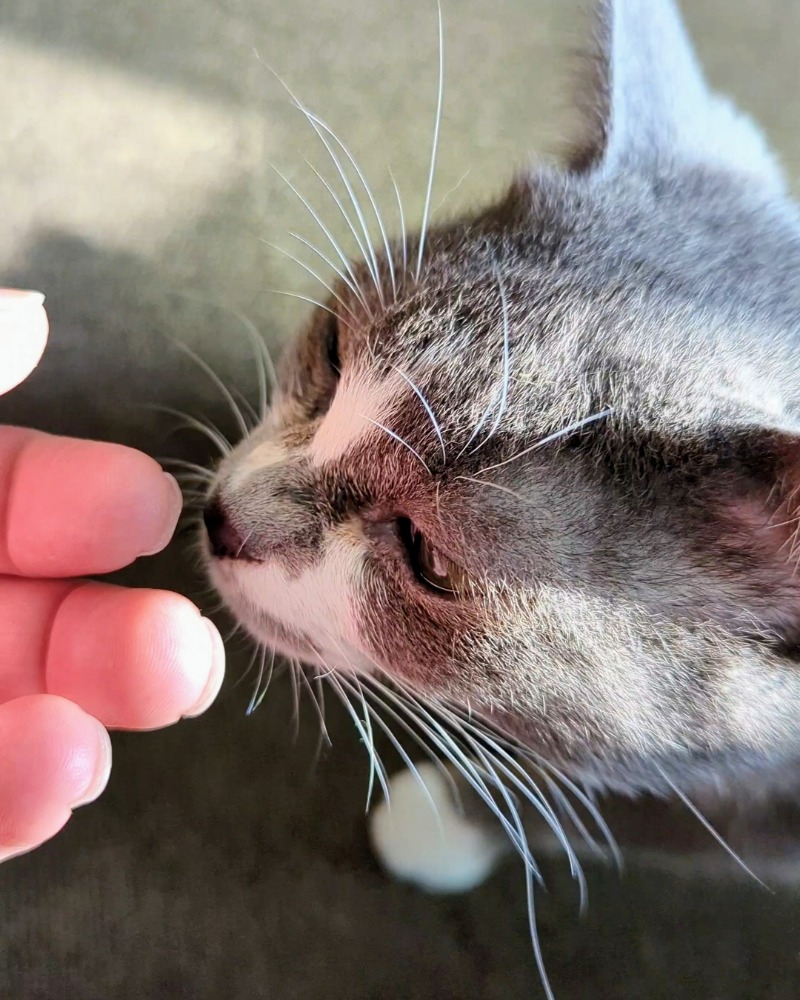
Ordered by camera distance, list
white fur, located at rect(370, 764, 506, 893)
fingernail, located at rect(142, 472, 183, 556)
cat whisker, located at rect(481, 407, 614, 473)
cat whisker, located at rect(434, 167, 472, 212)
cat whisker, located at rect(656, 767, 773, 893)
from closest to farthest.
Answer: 1. cat whisker, located at rect(481, 407, 614, 473)
2. cat whisker, located at rect(656, 767, 773, 893)
3. fingernail, located at rect(142, 472, 183, 556)
4. white fur, located at rect(370, 764, 506, 893)
5. cat whisker, located at rect(434, 167, 472, 212)

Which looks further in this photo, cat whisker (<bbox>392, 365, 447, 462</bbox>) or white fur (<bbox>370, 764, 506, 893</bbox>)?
white fur (<bbox>370, 764, 506, 893</bbox>)

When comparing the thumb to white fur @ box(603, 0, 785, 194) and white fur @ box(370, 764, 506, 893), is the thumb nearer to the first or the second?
white fur @ box(603, 0, 785, 194)

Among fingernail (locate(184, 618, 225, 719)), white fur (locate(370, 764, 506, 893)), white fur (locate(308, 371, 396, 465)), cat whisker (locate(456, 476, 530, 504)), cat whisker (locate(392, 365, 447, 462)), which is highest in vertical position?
cat whisker (locate(392, 365, 447, 462))

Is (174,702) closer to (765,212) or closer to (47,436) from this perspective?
(47,436)

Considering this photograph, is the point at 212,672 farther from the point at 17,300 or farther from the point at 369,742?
the point at 17,300

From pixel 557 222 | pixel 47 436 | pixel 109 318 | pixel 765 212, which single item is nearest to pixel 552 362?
pixel 557 222

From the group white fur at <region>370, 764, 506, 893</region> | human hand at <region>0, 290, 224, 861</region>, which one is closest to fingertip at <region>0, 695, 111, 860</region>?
human hand at <region>0, 290, 224, 861</region>

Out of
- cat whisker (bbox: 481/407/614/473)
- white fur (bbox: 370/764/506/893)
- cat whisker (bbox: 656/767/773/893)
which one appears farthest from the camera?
white fur (bbox: 370/764/506/893)

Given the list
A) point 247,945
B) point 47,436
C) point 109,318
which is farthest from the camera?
point 109,318

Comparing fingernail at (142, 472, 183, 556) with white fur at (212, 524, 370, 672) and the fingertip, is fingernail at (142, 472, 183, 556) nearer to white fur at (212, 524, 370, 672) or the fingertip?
white fur at (212, 524, 370, 672)

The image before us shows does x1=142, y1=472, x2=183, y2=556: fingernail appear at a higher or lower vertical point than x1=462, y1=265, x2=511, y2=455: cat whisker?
lower
